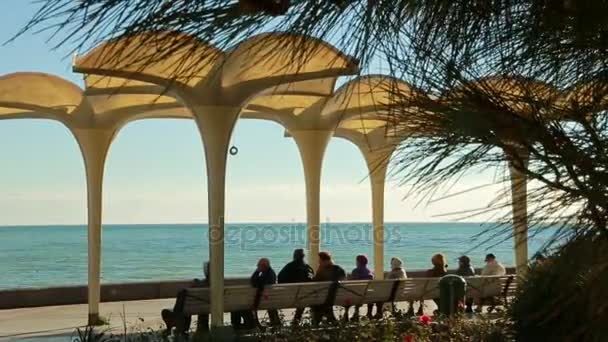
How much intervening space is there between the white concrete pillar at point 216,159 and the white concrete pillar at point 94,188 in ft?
11.2

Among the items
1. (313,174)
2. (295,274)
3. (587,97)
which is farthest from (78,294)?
(587,97)

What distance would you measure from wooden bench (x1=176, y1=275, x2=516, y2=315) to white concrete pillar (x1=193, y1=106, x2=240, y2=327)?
70cm

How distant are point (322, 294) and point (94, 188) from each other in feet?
17.5

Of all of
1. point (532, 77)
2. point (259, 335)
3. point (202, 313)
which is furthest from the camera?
point (202, 313)

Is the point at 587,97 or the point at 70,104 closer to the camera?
the point at 587,97

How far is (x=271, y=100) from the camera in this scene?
16844 mm

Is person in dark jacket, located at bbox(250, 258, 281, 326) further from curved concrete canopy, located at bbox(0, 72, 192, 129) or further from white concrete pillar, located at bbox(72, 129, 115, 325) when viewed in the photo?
white concrete pillar, located at bbox(72, 129, 115, 325)

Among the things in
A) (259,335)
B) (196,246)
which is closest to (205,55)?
(259,335)

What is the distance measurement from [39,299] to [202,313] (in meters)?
10.2

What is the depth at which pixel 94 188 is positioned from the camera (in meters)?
16.2

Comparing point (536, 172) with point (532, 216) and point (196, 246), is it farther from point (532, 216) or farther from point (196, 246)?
point (196, 246)

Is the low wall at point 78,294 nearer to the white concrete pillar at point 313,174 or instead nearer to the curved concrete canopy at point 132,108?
the curved concrete canopy at point 132,108

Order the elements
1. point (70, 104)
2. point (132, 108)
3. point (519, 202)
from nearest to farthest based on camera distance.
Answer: point (519, 202) → point (70, 104) → point (132, 108)

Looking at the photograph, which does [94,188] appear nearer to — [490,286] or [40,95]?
[40,95]
